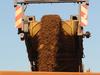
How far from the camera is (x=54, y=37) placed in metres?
5.88

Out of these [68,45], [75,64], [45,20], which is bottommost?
[75,64]

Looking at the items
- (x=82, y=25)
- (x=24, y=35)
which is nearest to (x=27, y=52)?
(x=24, y=35)

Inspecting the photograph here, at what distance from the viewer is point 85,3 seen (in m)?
Answer: 6.51

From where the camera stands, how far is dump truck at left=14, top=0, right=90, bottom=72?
5.81 meters

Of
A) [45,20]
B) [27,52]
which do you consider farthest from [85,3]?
[27,52]

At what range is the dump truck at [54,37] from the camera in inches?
229

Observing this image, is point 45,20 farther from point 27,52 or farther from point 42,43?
point 27,52

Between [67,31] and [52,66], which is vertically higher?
[67,31]

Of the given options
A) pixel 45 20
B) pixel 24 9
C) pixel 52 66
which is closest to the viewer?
pixel 52 66

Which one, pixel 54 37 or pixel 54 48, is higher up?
pixel 54 37

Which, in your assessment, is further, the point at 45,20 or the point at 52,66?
the point at 45,20

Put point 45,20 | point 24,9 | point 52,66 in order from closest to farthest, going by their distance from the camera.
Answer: point 52,66 < point 45,20 < point 24,9

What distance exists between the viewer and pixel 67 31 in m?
6.23

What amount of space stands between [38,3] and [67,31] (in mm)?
824
